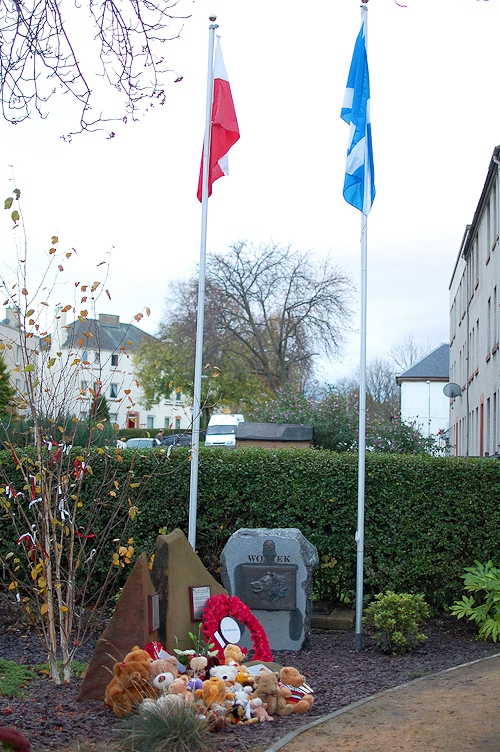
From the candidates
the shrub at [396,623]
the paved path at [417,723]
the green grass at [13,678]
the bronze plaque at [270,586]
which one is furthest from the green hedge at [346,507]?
the green grass at [13,678]

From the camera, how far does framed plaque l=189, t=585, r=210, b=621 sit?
6805mm

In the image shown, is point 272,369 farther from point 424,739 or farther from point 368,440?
point 424,739

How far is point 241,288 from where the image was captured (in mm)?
38781

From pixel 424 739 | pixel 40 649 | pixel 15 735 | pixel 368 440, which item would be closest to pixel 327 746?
pixel 424 739

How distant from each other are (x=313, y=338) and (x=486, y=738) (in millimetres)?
34496

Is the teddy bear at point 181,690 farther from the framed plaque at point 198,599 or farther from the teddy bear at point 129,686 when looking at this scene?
the framed plaque at point 198,599

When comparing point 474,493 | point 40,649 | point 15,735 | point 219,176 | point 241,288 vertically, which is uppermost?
point 241,288

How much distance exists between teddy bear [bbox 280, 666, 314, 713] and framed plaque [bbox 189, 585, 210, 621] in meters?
0.93

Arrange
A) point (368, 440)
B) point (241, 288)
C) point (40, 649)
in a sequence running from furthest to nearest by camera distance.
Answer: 1. point (241, 288)
2. point (368, 440)
3. point (40, 649)

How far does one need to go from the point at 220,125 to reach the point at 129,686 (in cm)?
610

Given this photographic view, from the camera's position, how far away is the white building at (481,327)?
76.8 feet

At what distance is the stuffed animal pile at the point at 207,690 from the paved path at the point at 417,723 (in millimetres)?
407

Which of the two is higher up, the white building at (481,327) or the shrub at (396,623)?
the white building at (481,327)

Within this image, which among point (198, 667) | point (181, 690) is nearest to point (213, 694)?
point (181, 690)
